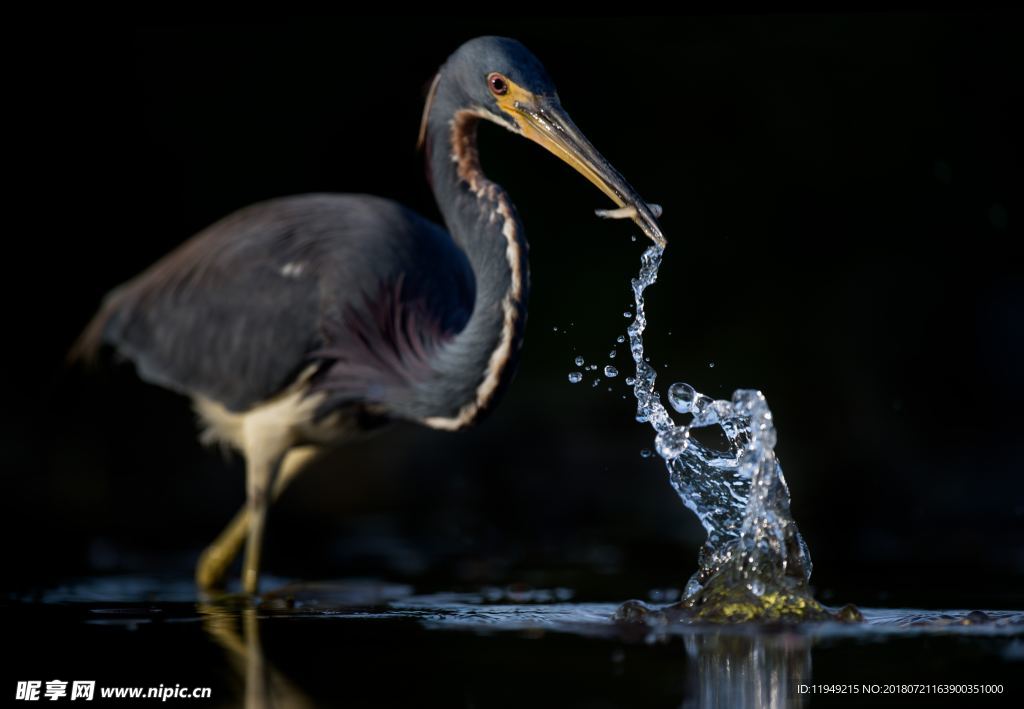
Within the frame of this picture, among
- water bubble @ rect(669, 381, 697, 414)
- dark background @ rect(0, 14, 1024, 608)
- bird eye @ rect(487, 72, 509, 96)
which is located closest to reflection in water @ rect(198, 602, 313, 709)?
water bubble @ rect(669, 381, 697, 414)

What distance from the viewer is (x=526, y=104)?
471 cm

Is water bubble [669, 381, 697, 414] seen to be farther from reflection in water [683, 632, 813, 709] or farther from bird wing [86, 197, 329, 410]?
bird wing [86, 197, 329, 410]

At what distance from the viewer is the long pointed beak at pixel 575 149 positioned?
14.5 feet

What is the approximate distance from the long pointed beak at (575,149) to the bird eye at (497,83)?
5 centimetres

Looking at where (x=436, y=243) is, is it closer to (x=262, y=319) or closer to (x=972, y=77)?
(x=262, y=319)

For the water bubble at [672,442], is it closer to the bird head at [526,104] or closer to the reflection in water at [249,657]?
the bird head at [526,104]

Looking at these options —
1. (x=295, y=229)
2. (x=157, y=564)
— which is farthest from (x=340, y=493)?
(x=295, y=229)

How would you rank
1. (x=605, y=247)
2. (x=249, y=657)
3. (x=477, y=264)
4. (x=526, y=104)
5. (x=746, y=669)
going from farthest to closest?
(x=605, y=247) → (x=477, y=264) → (x=526, y=104) → (x=249, y=657) → (x=746, y=669)

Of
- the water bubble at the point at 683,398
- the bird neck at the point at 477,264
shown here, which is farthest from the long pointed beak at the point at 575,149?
the water bubble at the point at 683,398

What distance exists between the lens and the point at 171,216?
10375 millimetres

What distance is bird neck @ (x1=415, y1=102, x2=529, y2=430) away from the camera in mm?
4785

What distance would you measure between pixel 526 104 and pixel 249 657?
1851 mm

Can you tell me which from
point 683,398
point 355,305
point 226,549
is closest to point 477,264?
point 355,305

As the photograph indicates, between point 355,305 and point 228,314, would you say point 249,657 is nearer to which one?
point 355,305
